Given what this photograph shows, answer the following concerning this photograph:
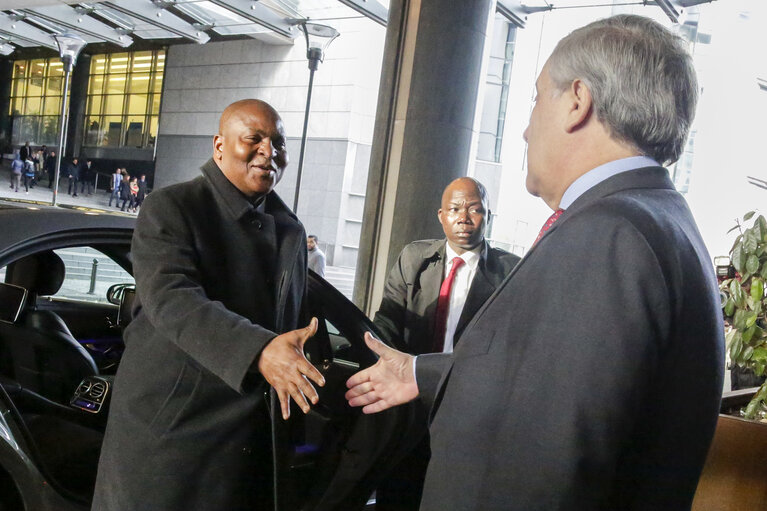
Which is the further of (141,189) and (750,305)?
(141,189)

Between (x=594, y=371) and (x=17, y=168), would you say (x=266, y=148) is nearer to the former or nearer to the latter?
(x=594, y=371)

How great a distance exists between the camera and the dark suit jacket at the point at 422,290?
310 centimetres

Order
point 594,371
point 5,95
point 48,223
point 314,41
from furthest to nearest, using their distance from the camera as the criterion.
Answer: point 5,95, point 314,41, point 48,223, point 594,371

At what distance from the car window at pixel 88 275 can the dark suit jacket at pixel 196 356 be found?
1161 mm

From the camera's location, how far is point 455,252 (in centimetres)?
323

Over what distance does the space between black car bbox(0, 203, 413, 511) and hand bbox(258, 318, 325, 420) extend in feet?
1.19

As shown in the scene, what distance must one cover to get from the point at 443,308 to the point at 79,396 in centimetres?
153

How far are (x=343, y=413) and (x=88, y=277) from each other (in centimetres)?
165

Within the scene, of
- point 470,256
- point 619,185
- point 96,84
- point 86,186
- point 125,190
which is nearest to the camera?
point 619,185

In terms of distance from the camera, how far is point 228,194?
6.15 feet

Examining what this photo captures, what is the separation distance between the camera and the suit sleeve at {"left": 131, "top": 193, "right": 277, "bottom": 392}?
61.3 inches

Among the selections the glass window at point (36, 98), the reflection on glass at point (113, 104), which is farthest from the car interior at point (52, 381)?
the glass window at point (36, 98)

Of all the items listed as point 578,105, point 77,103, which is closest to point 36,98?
point 77,103

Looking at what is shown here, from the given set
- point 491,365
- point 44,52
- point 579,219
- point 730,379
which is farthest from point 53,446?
point 44,52
